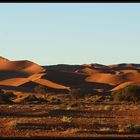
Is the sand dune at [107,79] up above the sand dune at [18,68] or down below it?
below

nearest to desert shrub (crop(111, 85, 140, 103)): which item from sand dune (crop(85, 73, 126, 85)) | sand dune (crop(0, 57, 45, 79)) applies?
sand dune (crop(85, 73, 126, 85))

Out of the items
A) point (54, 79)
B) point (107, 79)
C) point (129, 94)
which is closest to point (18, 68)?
point (107, 79)

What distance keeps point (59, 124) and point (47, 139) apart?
6557 mm

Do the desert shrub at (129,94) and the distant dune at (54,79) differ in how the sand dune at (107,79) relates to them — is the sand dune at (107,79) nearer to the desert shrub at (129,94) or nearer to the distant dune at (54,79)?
the distant dune at (54,79)

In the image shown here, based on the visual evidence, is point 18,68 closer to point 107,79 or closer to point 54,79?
point 107,79

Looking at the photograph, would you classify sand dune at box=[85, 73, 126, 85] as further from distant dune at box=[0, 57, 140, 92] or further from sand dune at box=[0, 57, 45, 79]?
sand dune at box=[0, 57, 45, 79]

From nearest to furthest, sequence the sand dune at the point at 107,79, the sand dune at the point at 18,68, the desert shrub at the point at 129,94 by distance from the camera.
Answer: the desert shrub at the point at 129,94 → the sand dune at the point at 107,79 → the sand dune at the point at 18,68

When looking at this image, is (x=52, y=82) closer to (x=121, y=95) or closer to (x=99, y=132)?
(x=121, y=95)

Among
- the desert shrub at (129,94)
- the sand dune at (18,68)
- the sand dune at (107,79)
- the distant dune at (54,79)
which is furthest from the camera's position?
the sand dune at (18,68)

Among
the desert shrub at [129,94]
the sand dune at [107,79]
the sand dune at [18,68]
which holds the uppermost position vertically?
the sand dune at [18,68]

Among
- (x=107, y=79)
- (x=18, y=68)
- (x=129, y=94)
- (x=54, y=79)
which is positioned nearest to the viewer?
(x=129, y=94)

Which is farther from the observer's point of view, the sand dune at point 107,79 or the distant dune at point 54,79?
the sand dune at point 107,79

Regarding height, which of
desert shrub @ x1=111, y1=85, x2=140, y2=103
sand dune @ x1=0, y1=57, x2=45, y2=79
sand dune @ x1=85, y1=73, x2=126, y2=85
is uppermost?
sand dune @ x1=0, y1=57, x2=45, y2=79

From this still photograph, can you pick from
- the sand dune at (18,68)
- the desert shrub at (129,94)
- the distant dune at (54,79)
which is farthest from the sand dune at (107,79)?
the desert shrub at (129,94)
